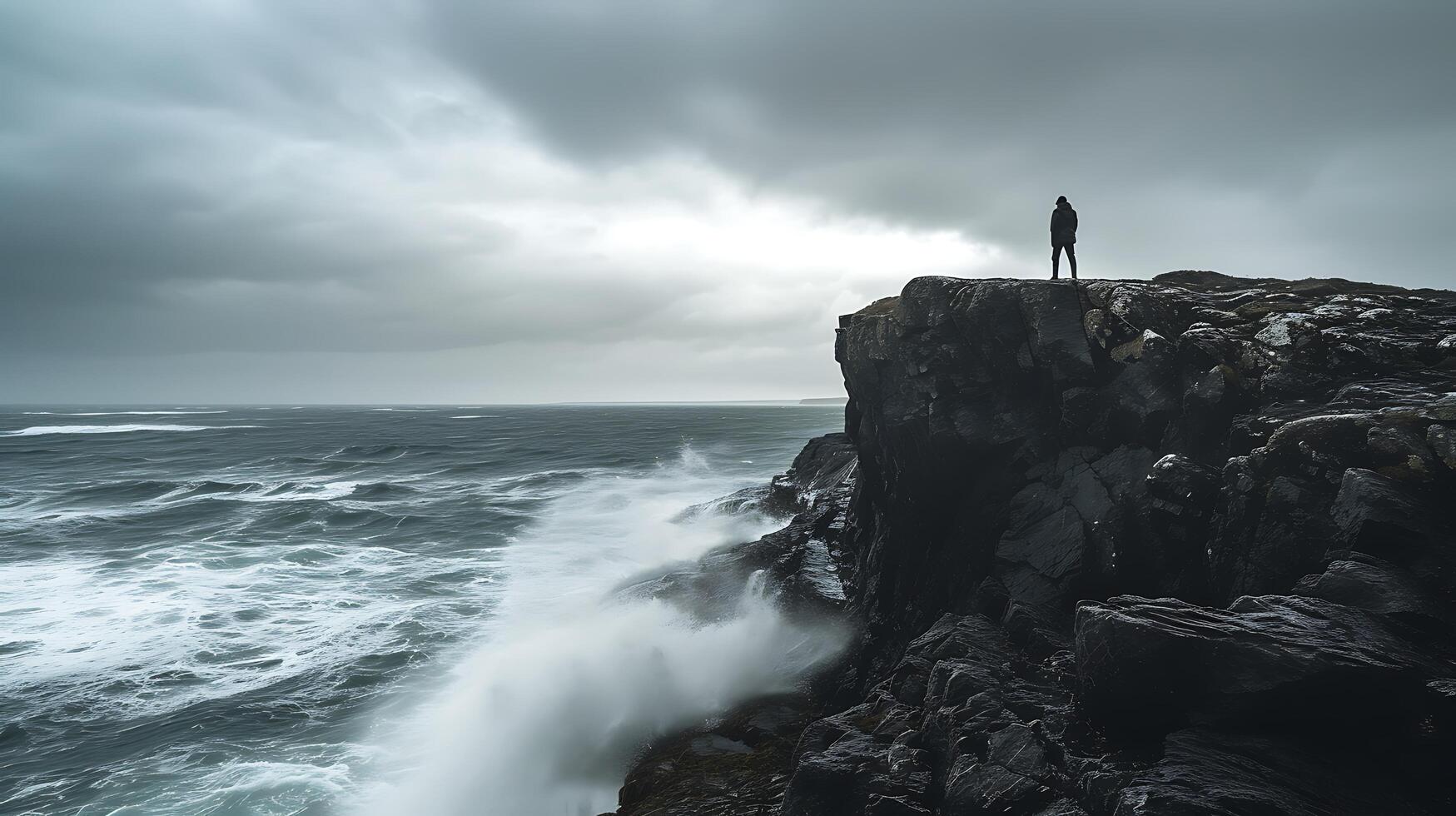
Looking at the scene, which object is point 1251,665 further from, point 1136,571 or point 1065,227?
point 1065,227

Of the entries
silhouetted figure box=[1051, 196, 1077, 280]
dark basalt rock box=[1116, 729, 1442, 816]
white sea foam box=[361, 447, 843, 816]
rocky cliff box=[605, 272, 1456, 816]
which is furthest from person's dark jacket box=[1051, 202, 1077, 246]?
dark basalt rock box=[1116, 729, 1442, 816]

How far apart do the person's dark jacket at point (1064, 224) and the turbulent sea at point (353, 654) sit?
1425 cm

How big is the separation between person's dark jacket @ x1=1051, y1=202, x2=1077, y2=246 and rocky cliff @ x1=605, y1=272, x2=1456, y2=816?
2.88 m

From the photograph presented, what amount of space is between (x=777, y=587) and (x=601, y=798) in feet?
35.0

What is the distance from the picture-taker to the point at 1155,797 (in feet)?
22.7

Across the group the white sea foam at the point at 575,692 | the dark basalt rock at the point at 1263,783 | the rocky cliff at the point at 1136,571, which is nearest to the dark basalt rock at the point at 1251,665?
the rocky cliff at the point at 1136,571

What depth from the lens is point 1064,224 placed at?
2055 cm

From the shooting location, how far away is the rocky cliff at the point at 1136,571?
7.57m

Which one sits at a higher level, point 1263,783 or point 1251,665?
point 1251,665

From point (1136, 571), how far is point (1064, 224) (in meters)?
11.6

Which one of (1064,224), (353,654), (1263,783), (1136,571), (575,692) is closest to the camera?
(1263,783)

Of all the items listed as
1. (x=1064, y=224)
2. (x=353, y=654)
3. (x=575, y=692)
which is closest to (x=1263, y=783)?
(x=575, y=692)

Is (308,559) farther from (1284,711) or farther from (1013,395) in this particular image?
(1284,711)

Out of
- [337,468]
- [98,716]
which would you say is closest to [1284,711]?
[98,716]
